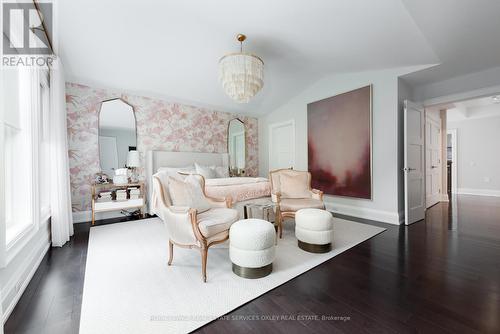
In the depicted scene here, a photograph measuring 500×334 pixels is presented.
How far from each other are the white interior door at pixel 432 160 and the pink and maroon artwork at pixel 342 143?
1888 millimetres

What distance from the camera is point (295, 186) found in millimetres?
3561

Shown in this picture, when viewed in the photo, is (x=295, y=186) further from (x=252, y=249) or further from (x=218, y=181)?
(x=252, y=249)

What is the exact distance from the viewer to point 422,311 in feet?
5.08

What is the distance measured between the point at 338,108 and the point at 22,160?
16.7 ft

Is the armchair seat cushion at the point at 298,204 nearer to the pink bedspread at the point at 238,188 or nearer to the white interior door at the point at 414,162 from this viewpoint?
the pink bedspread at the point at 238,188

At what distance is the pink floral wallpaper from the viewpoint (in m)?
3.98

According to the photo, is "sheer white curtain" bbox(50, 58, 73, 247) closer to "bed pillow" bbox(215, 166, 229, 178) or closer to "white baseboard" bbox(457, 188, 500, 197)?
"bed pillow" bbox(215, 166, 229, 178)

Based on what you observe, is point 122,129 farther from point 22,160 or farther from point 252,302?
point 252,302

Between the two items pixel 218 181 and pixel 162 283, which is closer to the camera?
pixel 162 283

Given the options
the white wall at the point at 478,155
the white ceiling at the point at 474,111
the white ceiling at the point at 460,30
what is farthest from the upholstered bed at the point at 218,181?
the white wall at the point at 478,155

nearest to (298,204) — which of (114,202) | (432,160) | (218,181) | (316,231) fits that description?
(316,231)

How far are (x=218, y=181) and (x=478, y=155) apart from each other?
8.54 m

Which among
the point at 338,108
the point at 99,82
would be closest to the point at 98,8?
the point at 99,82

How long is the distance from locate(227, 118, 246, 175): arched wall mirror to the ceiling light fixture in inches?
121
